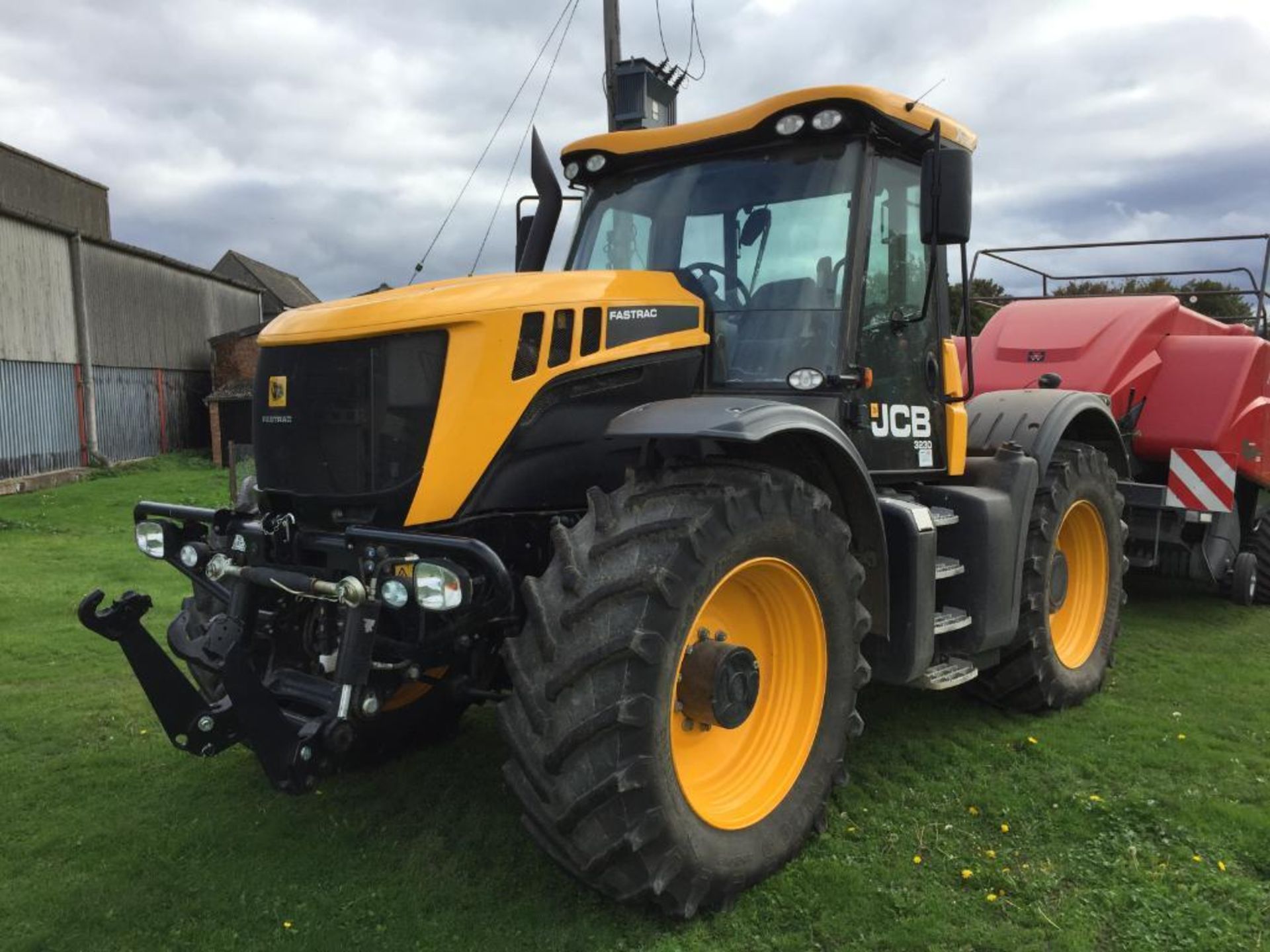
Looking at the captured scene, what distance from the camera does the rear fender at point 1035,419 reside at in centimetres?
505

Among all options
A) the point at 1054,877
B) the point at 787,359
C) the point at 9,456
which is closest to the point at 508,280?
the point at 787,359

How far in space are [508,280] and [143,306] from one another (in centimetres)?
2245

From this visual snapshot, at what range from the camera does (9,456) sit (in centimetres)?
1731

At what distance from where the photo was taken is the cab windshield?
13.0 ft

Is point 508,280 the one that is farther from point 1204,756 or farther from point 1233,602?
point 1233,602

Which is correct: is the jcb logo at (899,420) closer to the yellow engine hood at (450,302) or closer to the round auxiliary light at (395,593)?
the yellow engine hood at (450,302)

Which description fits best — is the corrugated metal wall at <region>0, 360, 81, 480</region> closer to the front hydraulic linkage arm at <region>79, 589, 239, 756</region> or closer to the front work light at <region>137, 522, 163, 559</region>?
the front work light at <region>137, 522, 163, 559</region>

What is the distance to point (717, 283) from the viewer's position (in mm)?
4105

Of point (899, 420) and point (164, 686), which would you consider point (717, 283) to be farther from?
point (164, 686)

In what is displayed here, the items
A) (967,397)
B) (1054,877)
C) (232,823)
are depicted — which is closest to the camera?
(1054,877)

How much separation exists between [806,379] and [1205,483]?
15.0 feet

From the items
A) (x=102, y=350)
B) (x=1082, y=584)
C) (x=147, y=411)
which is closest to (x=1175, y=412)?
(x=1082, y=584)

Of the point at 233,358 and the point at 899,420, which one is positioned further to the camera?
the point at 233,358

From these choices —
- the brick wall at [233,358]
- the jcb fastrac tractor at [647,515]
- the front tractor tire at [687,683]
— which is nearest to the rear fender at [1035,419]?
the jcb fastrac tractor at [647,515]
